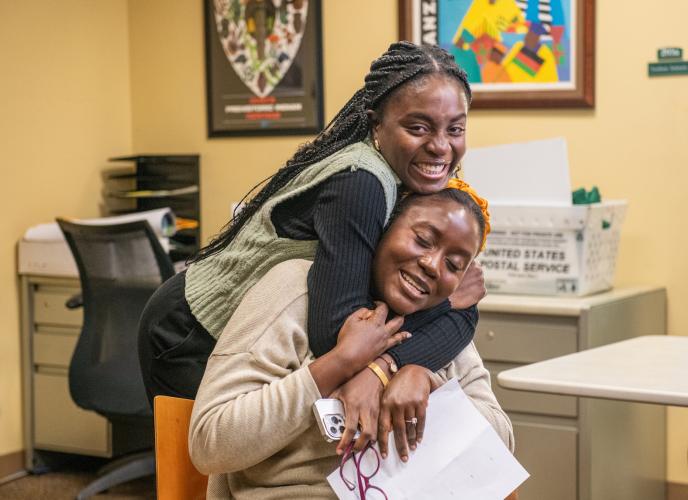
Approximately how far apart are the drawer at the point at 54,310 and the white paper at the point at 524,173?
1.60 meters

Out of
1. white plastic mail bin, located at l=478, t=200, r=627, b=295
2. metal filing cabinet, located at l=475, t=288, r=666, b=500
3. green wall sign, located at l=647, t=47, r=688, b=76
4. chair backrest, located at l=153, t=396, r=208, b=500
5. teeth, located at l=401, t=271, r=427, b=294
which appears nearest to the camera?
teeth, located at l=401, t=271, r=427, b=294

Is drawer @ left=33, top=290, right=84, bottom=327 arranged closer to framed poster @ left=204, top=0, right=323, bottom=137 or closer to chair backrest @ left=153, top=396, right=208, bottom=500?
framed poster @ left=204, top=0, right=323, bottom=137

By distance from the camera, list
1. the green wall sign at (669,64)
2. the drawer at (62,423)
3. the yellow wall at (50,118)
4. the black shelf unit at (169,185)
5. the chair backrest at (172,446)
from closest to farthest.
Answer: the chair backrest at (172,446) → the green wall sign at (669,64) → the drawer at (62,423) → the yellow wall at (50,118) → the black shelf unit at (169,185)

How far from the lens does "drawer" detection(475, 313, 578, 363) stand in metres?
2.85

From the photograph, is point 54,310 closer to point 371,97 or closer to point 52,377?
point 52,377

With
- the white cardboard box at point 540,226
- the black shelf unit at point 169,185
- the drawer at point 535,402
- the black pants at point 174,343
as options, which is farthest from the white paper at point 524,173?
the black pants at point 174,343

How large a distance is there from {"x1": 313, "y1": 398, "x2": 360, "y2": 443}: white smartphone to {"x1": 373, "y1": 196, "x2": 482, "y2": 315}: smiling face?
0.59ft

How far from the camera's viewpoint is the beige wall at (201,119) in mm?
3344

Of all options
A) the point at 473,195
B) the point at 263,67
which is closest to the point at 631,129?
the point at 263,67

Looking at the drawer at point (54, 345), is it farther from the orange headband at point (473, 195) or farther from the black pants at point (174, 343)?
the orange headband at point (473, 195)

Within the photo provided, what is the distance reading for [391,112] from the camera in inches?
60.2

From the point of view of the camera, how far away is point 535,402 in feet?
9.42

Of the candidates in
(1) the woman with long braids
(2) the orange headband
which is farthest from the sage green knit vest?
(2) the orange headband

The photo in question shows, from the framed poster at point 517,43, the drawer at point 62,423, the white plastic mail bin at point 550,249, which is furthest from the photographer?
the drawer at point 62,423
